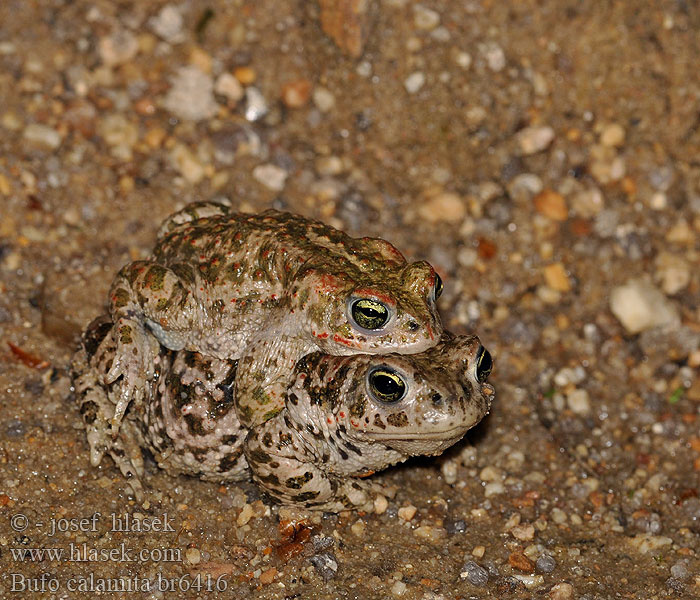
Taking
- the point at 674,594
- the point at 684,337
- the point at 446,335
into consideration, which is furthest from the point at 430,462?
the point at 684,337

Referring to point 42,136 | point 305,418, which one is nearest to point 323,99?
point 42,136

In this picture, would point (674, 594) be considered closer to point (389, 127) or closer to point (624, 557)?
point (624, 557)

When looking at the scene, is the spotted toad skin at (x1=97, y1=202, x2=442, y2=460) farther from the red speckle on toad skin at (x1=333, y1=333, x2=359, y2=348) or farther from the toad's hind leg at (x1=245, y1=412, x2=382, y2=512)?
the toad's hind leg at (x1=245, y1=412, x2=382, y2=512)

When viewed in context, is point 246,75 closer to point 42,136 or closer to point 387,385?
point 42,136

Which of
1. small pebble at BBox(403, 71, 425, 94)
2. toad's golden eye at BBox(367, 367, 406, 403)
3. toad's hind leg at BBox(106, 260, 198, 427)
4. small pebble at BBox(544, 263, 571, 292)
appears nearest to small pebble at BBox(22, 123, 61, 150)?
toad's hind leg at BBox(106, 260, 198, 427)

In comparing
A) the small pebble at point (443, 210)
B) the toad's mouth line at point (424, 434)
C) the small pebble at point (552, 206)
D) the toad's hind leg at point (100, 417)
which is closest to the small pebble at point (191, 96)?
the small pebble at point (443, 210)

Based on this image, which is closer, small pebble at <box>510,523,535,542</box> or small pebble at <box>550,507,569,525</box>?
small pebble at <box>510,523,535,542</box>

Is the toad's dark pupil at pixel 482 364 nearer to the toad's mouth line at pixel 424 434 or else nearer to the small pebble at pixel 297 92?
the toad's mouth line at pixel 424 434
